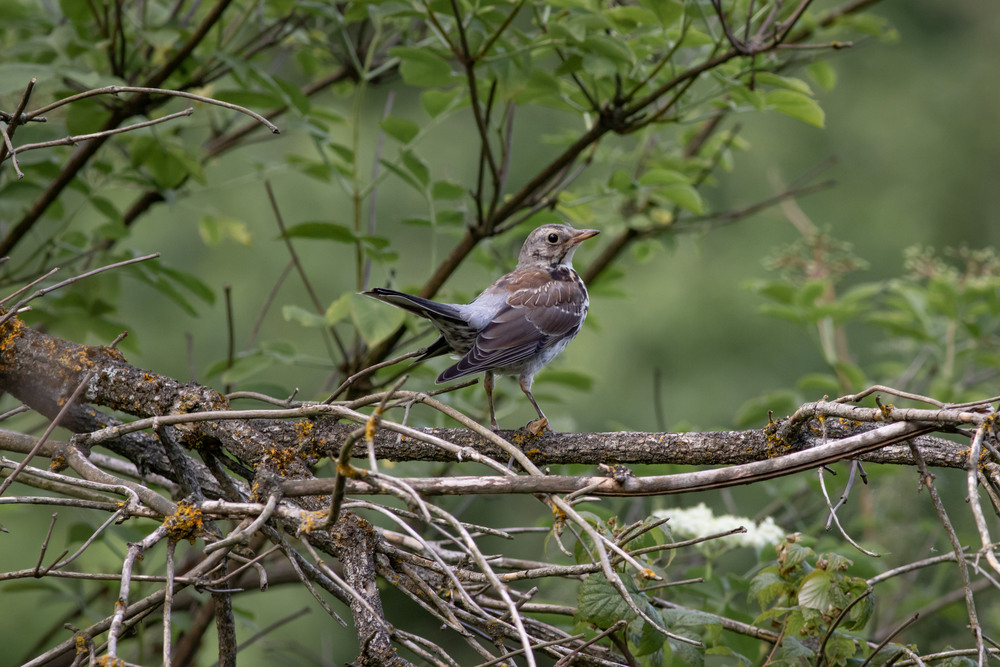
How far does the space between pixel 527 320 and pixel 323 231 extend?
3.02 ft

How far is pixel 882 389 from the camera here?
1.88m

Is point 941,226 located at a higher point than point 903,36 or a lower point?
lower

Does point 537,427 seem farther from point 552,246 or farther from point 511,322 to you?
point 552,246

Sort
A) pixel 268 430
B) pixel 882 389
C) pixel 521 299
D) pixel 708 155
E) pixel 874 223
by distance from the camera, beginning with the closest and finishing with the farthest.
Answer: pixel 882 389
pixel 268 430
pixel 521 299
pixel 708 155
pixel 874 223

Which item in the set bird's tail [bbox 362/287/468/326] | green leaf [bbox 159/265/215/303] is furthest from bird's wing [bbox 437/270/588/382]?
green leaf [bbox 159/265/215/303]

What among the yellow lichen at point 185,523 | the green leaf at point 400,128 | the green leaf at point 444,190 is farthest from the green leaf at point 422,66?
the yellow lichen at point 185,523

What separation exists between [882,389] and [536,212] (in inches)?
79.5

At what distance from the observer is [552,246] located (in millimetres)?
4629

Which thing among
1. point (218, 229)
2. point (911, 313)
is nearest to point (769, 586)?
point (911, 313)

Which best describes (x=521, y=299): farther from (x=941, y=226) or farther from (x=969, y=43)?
(x=969, y=43)

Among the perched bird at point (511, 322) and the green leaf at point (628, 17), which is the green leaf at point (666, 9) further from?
the perched bird at point (511, 322)

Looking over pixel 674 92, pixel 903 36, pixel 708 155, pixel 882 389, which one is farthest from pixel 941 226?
pixel 882 389

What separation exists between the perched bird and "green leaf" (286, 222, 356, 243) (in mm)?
409

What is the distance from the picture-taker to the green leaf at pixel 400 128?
3.52 meters
